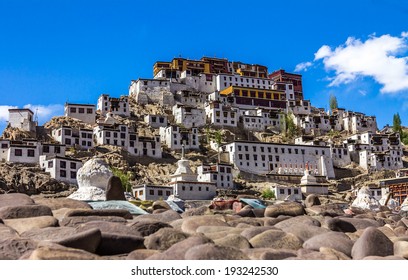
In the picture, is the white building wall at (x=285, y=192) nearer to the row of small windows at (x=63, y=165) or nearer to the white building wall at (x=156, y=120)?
the row of small windows at (x=63, y=165)

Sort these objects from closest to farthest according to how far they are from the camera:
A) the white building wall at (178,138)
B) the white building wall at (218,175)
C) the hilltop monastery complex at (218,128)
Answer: the hilltop monastery complex at (218,128), the white building wall at (218,175), the white building wall at (178,138)

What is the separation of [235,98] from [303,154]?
1958cm

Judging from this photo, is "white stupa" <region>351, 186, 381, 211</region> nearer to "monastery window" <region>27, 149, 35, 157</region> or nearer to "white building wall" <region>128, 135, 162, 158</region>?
"monastery window" <region>27, 149, 35, 157</region>

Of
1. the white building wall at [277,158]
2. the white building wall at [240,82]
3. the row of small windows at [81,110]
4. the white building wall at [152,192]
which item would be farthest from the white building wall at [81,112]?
the white building wall at [152,192]

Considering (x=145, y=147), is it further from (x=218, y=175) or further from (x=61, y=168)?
(x=61, y=168)

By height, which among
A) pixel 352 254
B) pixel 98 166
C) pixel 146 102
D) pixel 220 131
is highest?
pixel 146 102

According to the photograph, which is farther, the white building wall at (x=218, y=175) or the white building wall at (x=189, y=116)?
the white building wall at (x=189, y=116)

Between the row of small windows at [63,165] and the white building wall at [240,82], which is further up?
the white building wall at [240,82]

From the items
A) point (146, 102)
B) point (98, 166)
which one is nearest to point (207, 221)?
point (98, 166)

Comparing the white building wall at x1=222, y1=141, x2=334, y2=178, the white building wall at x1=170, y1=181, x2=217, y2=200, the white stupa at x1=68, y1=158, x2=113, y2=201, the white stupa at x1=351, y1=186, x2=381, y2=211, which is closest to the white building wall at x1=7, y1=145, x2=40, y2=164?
the white building wall at x1=170, y1=181, x2=217, y2=200

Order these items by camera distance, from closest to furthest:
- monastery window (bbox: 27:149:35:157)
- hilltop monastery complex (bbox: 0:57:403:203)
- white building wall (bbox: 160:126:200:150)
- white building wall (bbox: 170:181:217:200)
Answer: white building wall (bbox: 170:181:217:200)
monastery window (bbox: 27:149:35:157)
hilltop monastery complex (bbox: 0:57:403:203)
white building wall (bbox: 160:126:200:150)

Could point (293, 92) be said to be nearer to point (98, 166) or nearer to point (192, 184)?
point (192, 184)

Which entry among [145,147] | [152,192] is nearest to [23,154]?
[145,147]

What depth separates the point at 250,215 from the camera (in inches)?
601
